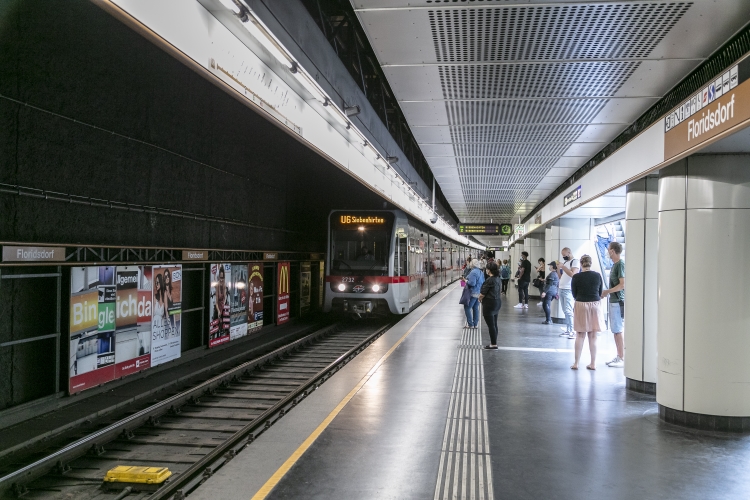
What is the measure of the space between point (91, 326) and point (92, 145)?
2.25 metres

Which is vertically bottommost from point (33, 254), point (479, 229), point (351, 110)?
point (33, 254)

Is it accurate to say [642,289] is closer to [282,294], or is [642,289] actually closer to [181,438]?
[181,438]

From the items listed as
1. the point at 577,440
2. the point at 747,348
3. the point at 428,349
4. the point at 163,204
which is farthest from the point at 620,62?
the point at 163,204

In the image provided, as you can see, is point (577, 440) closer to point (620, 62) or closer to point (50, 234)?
point (620, 62)

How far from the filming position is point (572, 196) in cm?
1234

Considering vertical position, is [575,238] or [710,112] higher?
[710,112]

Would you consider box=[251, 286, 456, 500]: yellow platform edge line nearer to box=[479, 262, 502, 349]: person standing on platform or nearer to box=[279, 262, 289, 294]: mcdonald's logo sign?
box=[479, 262, 502, 349]: person standing on platform

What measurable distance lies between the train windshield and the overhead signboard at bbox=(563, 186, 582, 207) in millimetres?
4088

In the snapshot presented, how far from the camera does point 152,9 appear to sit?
3119 millimetres

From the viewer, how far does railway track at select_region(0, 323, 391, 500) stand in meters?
4.69

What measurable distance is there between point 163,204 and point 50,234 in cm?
249

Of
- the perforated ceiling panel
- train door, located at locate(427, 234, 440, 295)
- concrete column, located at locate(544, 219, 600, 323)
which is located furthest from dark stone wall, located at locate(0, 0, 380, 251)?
train door, located at locate(427, 234, 440, 295)

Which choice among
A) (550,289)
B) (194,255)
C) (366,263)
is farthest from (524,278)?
(194,255)

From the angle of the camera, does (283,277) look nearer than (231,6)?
No
